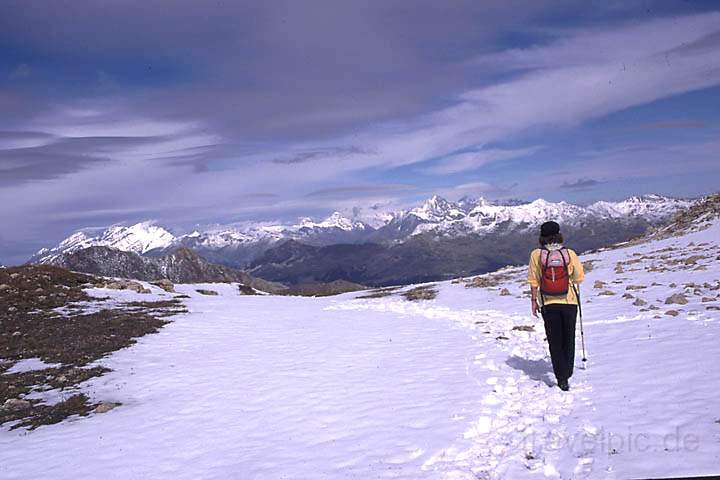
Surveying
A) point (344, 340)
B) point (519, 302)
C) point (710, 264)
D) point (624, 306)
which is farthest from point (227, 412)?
point (710, 264)

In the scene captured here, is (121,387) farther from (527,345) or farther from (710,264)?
(710,264)

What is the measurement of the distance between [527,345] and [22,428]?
15.4m

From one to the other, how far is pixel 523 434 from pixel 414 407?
3013mm

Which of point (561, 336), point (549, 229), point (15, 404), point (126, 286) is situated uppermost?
point (549, 229)

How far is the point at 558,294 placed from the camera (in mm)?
11453

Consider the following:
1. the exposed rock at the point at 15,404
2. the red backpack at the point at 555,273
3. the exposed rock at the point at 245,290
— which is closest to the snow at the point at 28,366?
the exposed rock at the point at 15,404

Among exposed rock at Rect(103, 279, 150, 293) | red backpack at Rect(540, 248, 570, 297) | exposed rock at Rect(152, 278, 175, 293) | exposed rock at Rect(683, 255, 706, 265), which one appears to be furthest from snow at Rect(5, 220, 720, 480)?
exposed rock at Rect(152, 278, 175, 293)

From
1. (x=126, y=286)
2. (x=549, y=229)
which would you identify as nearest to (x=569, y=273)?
(x=549, y=229)

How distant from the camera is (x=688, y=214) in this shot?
5931 centimetres

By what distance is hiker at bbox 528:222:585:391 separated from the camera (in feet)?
36.8

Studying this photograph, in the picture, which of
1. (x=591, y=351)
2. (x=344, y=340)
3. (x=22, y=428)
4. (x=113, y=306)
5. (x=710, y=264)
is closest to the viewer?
(x=22, y=428)

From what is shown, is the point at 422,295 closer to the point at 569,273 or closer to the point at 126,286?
the point at 126,286

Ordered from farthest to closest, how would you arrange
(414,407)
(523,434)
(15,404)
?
1. (15,404)
2. (414,407)
3. (523,434)

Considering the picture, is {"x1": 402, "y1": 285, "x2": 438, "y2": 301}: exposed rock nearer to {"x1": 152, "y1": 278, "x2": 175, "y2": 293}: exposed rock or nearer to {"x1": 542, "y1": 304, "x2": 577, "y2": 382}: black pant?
{"x1": 542, "y1": 304, "x2": 577, "y2": 382}: black pant
